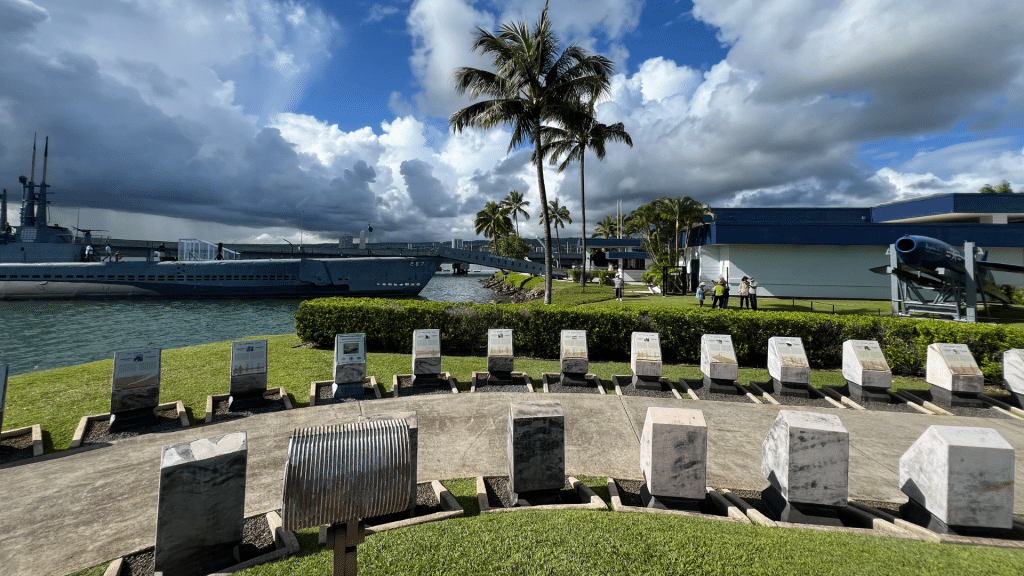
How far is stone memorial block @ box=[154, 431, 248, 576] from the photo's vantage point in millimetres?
3125

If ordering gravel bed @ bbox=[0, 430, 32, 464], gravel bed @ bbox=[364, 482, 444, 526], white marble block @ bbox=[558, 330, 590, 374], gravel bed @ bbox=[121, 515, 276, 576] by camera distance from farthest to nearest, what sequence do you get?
white marble block @ bbox=[558, 330, 590, 374] → gravel bed @ bbox=[0, 430, 32, 464] → gravel bed @ bbox=[364, 482, 444, 526] → gravel bed @ bbox=[121, 515, 276, 576]

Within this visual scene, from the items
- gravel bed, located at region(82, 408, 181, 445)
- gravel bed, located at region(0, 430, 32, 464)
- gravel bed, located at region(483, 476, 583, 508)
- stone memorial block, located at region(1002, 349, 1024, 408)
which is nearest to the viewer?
gravel bed, located at region(483, 476, 583, 508)

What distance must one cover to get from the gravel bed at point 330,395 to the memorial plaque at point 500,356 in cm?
243

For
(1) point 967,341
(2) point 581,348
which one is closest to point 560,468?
(2) point 581,348

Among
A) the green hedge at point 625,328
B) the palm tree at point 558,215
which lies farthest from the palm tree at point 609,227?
the green hedge at point 625,328

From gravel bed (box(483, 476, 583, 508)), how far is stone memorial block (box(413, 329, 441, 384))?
396 centimetres

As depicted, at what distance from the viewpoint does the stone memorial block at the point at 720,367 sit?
27.9ft

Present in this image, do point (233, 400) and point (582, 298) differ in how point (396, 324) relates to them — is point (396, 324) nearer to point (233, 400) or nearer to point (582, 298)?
point (233, 400)

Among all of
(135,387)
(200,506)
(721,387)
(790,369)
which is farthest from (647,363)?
(135,387)

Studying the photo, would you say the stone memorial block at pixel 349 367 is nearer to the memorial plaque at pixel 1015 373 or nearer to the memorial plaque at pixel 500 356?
the memorial plaque at pixel 500 356

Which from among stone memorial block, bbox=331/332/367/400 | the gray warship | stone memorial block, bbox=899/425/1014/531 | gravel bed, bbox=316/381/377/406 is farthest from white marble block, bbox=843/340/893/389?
the gray warship

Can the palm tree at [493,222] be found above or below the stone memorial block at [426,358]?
above

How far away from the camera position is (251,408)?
7465 mm

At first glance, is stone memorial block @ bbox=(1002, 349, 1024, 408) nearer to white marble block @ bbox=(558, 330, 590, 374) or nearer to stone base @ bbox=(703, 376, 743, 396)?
stone base @ bbox=(703, 376, 743, 396)
